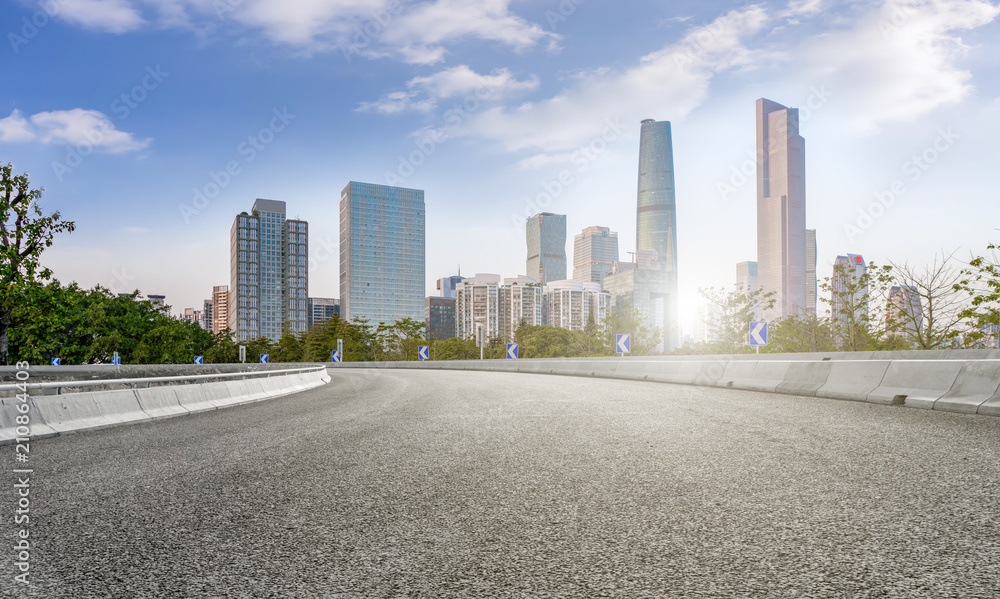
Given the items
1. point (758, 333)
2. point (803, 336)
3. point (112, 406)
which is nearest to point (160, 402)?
point (112, 406)

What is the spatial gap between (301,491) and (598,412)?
6.69 metres

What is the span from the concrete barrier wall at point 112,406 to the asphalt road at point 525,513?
1.01 metres

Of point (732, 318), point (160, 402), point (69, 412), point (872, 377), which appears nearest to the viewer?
point (69, 412)

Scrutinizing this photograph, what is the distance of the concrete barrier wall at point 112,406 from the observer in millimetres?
9180

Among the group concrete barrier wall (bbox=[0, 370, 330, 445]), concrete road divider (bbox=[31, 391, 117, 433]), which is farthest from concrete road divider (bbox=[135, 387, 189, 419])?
concrete road divider (bbox=[31, 391, 117, 433])

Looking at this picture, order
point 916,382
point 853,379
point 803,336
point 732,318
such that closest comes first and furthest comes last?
point 916,382
point 853,379
point 803,336
point 732,318

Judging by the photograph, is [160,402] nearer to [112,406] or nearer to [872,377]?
[112,406]

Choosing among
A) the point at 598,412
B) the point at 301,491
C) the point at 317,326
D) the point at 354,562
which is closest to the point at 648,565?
the point at 354,562

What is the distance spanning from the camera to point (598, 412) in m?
11.1

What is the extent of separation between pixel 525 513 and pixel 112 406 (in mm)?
9429

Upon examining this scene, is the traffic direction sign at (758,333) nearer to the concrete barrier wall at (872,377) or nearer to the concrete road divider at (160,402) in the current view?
the concrete barrier wall at (872,377)

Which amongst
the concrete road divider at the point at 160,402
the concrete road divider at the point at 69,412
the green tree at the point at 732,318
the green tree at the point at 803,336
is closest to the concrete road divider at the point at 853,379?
the concrete road divider at the point at 160,402

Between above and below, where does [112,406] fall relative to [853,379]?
below

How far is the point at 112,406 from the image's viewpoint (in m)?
11.1
